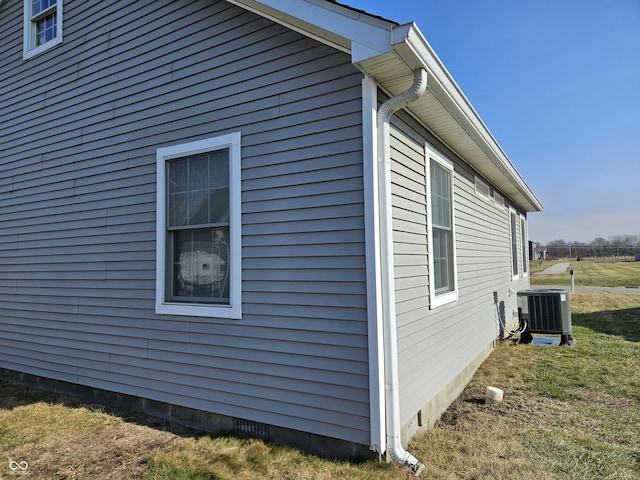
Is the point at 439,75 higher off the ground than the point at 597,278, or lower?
higher

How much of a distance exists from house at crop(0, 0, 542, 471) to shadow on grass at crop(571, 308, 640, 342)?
15.3 ft

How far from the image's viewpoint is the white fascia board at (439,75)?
2631 millimetres

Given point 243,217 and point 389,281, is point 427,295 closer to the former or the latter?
point 389,281

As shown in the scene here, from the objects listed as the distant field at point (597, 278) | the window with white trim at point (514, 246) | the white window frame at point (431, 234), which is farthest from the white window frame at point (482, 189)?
the distant field at point (597, 278)

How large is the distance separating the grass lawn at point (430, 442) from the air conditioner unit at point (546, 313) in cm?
194

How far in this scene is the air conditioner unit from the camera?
288 inches

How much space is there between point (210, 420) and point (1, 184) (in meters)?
4.80

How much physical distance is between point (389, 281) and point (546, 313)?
19.1 ft

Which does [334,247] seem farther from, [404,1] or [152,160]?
[404,1]

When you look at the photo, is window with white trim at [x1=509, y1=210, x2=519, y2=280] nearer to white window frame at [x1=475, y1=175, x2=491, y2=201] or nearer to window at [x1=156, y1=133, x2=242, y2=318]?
white window frame at [x1=475, y1=175, x2=491, y2=201]

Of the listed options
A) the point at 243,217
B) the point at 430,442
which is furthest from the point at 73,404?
the point at 430,442

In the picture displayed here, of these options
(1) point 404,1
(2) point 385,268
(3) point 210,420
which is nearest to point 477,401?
(2) point 385,268

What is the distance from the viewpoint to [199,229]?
3992mm

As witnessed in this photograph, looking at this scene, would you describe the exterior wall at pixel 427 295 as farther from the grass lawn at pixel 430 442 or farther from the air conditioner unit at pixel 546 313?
the air conditioner unit at pixel 546 313
